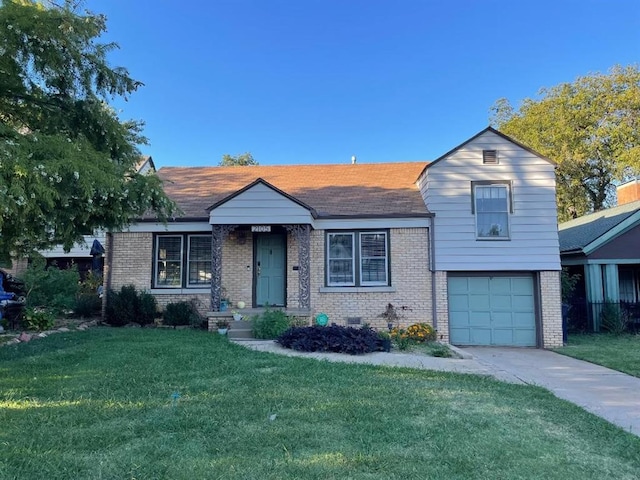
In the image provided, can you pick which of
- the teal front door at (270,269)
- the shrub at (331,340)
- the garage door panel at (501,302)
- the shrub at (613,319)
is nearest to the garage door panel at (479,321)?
the garage door panel at (501,302)

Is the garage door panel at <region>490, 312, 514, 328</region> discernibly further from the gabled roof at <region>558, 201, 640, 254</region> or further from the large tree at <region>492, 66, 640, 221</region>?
the large tree at <region>492, 66, 640, 221</region>

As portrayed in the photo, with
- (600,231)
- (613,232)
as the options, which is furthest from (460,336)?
(600,231)

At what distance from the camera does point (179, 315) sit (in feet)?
40.1

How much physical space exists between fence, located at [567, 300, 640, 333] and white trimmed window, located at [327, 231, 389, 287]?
251 inches

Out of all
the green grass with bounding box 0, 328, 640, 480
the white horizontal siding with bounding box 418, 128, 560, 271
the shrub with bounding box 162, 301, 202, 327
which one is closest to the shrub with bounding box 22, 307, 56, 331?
the shrub with bounding box 162, 301, 202, 327

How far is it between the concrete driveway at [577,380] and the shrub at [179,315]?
7.48 m

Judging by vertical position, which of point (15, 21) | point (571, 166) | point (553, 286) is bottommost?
point (553, 286)

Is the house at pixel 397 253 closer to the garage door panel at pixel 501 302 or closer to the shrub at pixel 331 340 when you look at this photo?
the garage door panel at pixel 501 302

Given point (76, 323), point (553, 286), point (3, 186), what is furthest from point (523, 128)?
point (3, 186)

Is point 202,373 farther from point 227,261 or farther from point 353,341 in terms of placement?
point 227,261

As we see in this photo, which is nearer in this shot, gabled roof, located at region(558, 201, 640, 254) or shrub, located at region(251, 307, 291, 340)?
shrub, located at region(251, 307, 291, 340)

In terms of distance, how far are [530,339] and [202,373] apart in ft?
30.7

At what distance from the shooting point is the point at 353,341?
8992mm

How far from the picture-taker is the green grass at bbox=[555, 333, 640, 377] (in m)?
8.62
